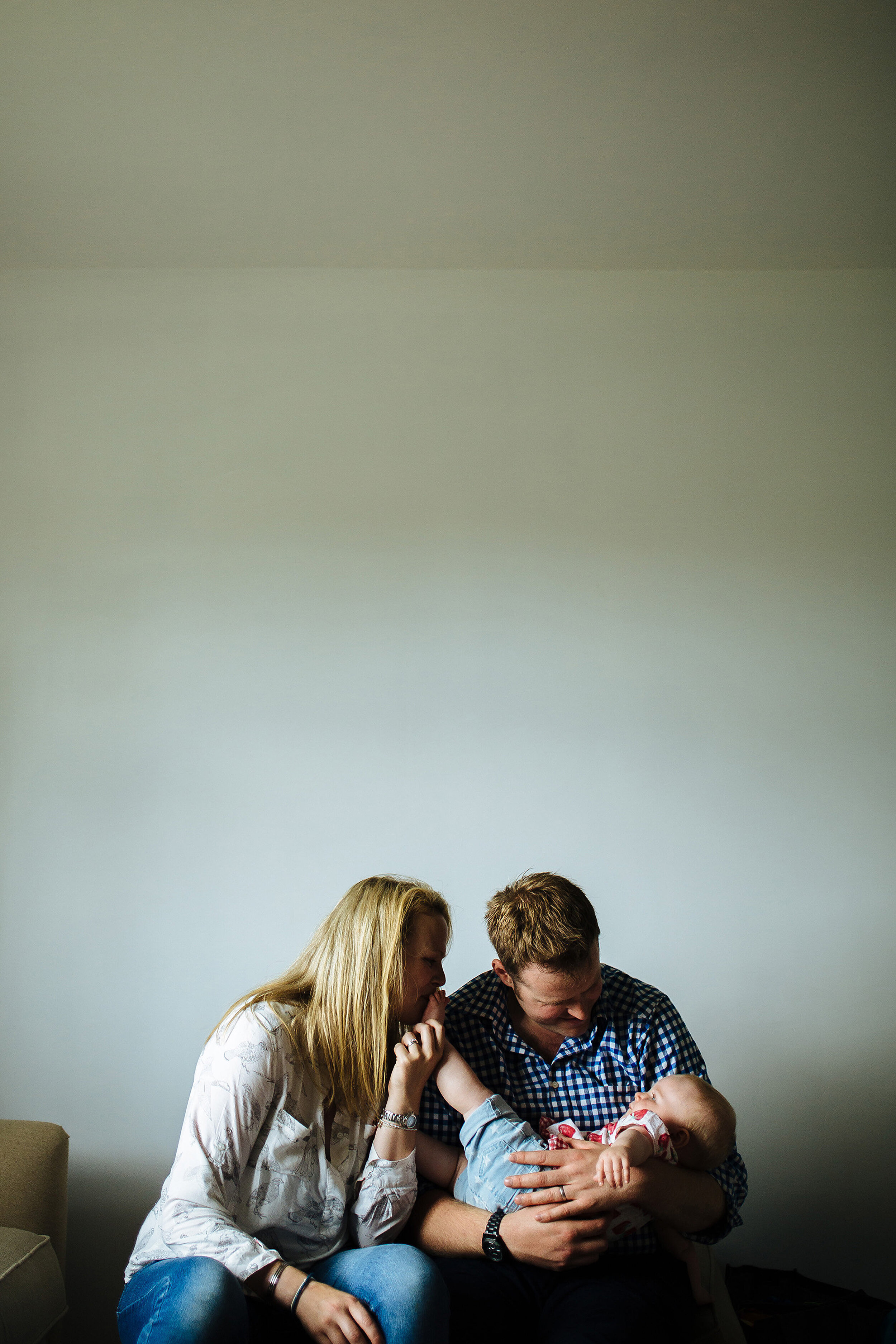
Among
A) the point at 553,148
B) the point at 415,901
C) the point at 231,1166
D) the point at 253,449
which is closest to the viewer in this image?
the point at 231,1166

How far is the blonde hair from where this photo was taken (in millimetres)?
1493

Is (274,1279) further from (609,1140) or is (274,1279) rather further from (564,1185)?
(609,1140)

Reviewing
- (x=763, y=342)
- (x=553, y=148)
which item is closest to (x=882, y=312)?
(x=763, y=342)

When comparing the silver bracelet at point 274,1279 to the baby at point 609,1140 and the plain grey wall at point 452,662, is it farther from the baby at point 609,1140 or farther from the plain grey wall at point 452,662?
the plain grey wall at point 452,662

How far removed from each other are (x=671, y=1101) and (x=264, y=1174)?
656 mm

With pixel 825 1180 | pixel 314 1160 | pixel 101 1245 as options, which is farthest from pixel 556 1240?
pixel 101 1245

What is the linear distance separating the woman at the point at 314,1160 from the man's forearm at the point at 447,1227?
40 mm

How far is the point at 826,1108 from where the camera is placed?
220 cm

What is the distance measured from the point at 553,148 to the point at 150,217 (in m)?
1.07

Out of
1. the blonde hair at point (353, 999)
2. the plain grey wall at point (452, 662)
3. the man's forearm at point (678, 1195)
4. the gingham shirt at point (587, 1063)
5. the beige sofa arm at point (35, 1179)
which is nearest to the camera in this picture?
the man's forearm at point (678, 1195)

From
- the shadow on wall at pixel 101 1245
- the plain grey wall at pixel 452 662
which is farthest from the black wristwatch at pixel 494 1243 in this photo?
Result: the shadow on wall at pixel 101 1245

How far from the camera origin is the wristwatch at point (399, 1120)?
1.47 m

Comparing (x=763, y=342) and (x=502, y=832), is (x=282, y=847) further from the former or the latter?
(x=763, y=342)

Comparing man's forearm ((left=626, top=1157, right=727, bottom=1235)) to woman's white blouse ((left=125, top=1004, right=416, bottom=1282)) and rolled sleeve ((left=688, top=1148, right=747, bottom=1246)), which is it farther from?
woman's white blouse ((left=125, top=1004, right=416, bottom=1282))
